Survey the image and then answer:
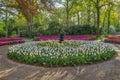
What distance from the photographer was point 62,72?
7066 millimetres

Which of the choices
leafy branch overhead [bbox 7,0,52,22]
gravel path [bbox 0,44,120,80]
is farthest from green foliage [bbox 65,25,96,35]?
gravel path [bbox 0,44,120,80]

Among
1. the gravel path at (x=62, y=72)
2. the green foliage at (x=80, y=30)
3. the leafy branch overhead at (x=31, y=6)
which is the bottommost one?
the gravel path at (x=62, y=72)

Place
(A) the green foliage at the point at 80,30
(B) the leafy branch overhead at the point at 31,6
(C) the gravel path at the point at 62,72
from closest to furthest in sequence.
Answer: (C) the gravel path at the point at 62,72 < (B) the leafy branch overhead at the point at 31,6 < (A) the green foliage at the point at 80,30

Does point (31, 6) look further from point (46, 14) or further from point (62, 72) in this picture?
point (46, 14)

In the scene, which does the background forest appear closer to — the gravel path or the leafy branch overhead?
the leafy branch overhead

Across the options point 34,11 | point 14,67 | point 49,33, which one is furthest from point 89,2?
point 14,67

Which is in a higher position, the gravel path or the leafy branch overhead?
the leafy branch overhead

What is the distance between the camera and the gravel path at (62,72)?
645 centimetres

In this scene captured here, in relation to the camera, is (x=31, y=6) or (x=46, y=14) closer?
(x=31, y=6)

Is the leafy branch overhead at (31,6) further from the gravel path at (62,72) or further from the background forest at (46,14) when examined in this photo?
the gravel path at (62,72)

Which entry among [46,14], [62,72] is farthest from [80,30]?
[62,72]

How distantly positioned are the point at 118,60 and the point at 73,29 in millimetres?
17483

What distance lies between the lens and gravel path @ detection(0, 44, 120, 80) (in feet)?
21.1

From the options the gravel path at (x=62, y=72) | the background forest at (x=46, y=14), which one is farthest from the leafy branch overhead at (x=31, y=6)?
the gravel path at (x=62, y=72)
